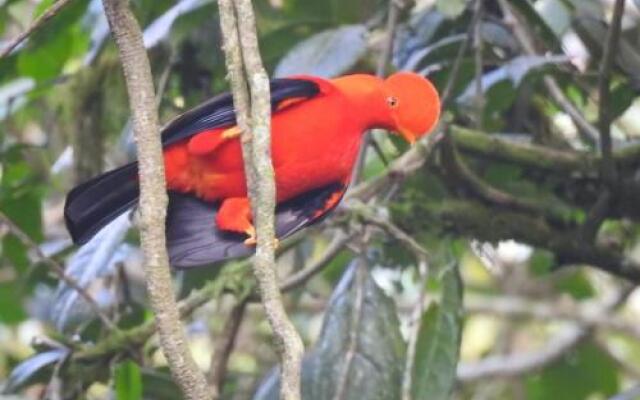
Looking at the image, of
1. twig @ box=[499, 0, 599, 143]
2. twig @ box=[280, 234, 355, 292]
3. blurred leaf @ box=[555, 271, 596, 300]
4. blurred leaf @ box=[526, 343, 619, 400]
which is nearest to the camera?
twig @ box=[280, 234, 355, 292]

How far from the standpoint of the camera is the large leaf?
269 cm

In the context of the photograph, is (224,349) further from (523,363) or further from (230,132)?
(523,363)

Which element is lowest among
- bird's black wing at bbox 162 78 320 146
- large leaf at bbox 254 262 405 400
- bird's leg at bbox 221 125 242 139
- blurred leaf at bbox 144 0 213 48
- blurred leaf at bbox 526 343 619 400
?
blurred leaf at bbox 526 343 619 400

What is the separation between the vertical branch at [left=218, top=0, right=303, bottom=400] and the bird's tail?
1.60 ft

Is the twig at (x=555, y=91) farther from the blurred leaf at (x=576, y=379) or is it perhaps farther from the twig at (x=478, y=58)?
the blurred leaf at (x=576, y=379)

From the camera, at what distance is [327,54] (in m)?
2.93

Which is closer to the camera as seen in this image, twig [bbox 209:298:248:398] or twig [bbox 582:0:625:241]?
twig [bbox 582:0:625:241]

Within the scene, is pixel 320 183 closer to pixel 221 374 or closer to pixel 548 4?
pixel 221 374

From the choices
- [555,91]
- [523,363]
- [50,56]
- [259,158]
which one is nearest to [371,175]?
[555,91]

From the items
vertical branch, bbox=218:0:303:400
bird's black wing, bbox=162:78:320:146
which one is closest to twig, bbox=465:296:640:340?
bird's black wing, bbox=162:78:320:146

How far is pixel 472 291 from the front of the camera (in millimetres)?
5102

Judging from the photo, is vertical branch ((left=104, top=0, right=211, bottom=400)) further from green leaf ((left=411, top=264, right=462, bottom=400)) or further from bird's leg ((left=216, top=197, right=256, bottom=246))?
green leaf ((left=411, top=264, right=462, bottom=400))

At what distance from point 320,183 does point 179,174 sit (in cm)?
27

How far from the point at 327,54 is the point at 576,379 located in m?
1.98
